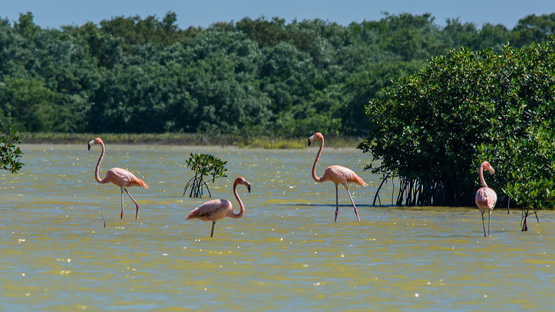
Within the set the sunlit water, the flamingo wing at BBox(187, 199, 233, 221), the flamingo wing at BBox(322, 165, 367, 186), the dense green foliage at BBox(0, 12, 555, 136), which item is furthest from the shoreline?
the flamingo wing at BBox(187, 199, 233, 221)

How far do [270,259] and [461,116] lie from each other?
9.41 metres

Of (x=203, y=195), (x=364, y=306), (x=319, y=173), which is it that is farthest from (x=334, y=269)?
(x=319, y=173)

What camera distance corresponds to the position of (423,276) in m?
11.4

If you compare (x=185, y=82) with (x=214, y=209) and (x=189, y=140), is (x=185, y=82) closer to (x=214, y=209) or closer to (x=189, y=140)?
(x=189, y=140)

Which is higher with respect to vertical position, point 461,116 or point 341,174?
point 461,116

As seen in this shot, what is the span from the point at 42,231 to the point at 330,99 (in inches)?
2288

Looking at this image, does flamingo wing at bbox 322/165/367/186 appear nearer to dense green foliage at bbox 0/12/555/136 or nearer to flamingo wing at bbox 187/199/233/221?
flamingo wing at bbox 187/199/233/221

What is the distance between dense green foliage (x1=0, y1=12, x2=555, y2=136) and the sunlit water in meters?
47.6

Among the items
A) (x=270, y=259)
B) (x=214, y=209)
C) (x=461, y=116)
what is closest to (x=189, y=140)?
(x=461, y=116)

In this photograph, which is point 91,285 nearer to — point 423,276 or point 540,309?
point 423,276

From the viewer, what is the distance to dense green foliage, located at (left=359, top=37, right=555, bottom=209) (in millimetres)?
20094

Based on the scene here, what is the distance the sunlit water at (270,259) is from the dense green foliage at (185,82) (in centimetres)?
4758

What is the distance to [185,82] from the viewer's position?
7069 centimetres

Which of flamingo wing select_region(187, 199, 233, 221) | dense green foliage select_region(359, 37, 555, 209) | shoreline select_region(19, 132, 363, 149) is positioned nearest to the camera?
flamingo wing select_region(187, 199, 233, 221)
